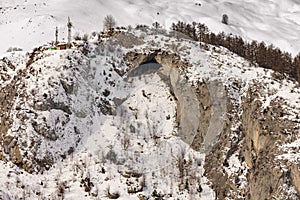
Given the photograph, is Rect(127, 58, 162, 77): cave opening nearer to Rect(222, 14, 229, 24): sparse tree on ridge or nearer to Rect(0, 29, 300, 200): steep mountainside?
Rect(0, 29, 300, 200): steep mountainside

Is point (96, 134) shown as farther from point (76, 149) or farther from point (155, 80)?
point (155, 80)

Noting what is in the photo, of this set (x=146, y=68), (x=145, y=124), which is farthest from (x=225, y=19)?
(x=145, y=124)

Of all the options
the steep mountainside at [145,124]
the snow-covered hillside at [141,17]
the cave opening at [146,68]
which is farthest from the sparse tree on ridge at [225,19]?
the cave opening at [146,68]

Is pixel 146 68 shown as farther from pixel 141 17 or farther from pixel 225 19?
pixel 225 19

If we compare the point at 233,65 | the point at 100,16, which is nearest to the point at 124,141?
the point at 233,65

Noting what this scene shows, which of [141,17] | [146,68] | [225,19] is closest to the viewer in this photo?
[146,68]

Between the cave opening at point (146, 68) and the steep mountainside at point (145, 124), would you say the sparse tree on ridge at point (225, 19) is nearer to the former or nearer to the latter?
the steep mountainside at point (145, 124)
